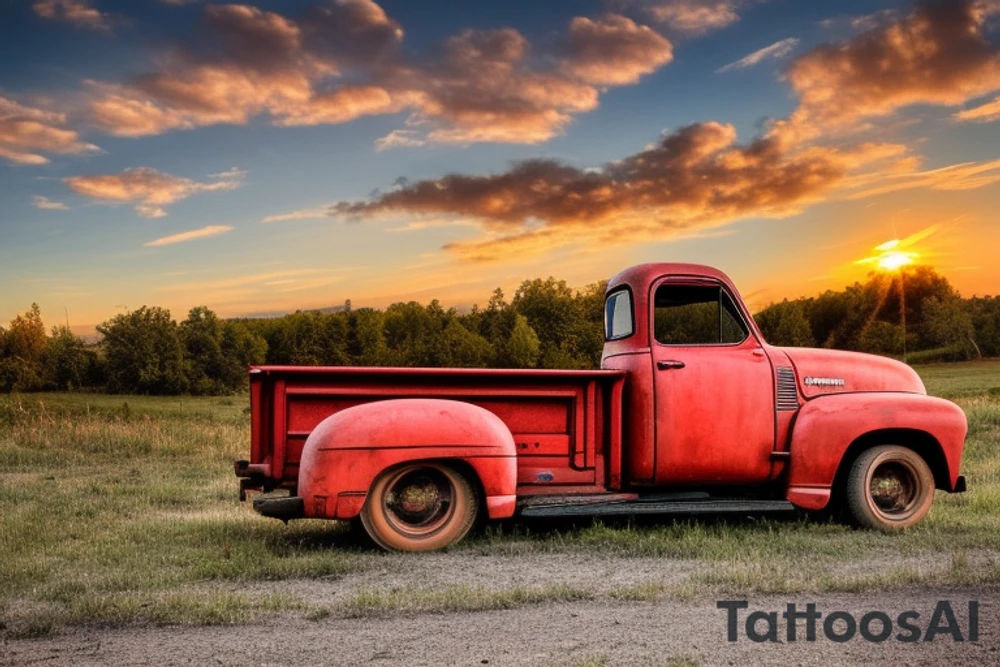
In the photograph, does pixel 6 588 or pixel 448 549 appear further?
pixel 448 549

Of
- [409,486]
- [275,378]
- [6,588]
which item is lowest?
[6,588]

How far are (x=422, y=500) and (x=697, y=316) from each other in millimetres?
2886

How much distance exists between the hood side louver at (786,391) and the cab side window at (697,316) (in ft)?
1.49

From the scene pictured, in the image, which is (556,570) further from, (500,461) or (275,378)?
(275,378)

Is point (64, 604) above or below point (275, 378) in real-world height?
below

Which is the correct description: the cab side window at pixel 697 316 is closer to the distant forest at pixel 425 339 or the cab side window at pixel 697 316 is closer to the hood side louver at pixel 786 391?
the hood side louver at pixel 786 391

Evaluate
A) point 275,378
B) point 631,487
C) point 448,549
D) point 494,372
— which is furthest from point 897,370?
point 275,378

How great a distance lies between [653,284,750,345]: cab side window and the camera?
8.75m

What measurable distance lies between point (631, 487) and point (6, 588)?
186 inches

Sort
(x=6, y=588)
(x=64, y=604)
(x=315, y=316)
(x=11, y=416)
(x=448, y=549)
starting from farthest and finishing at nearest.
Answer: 1. (x=315, y=316)
2. (x=11, y=416)
3. (x=448, y=549)
4. (x=6, y=588)
5. (x=64, y=604)

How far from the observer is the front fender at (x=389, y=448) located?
24.3 feet

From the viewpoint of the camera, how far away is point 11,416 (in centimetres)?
2342

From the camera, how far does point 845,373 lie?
356 inches

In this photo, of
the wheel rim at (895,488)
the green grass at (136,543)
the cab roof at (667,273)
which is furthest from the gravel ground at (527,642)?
the cab roof at (667,273)
